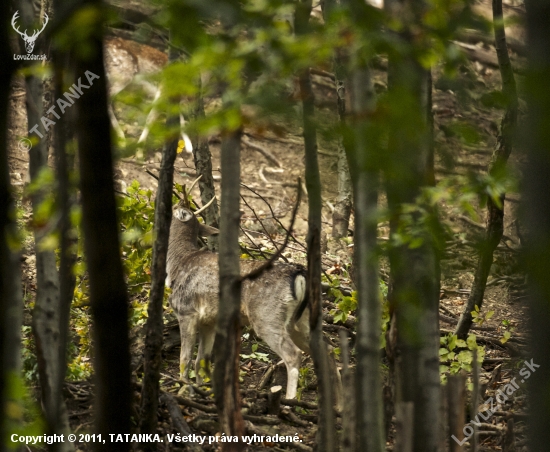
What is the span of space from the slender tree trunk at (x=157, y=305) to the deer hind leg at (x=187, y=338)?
107 inches

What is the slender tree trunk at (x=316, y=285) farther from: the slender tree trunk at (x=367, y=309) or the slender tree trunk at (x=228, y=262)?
the slender tree trunk at (x=228, y=262)

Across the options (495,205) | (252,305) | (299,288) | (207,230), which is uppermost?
(207,230)

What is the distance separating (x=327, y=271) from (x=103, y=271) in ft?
26.0

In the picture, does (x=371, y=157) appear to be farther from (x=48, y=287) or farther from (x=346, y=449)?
(x=48, y=287)

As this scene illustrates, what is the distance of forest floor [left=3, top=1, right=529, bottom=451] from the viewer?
12.6ft

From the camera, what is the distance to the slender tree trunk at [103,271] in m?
2.17

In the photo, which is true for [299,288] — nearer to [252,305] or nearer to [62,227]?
[252,305]

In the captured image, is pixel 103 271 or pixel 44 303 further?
pixel 44 303

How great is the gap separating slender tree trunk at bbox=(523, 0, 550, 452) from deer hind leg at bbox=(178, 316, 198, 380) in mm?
5903

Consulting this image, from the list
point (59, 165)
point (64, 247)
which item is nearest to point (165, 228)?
point (64, 247)

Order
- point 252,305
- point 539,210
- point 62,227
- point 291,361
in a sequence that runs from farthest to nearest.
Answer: point 252,305 < point 291,361 < point 62,227 < point 539,210

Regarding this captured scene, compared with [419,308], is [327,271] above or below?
above

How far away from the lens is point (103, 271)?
2.18 m

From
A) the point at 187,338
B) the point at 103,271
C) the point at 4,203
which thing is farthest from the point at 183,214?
the point at 103,271
